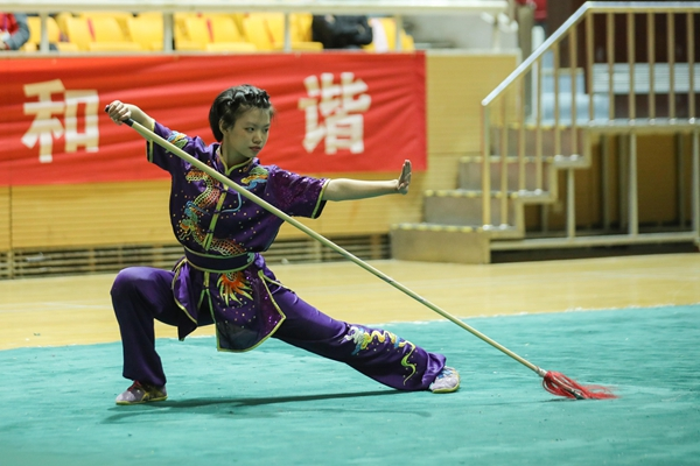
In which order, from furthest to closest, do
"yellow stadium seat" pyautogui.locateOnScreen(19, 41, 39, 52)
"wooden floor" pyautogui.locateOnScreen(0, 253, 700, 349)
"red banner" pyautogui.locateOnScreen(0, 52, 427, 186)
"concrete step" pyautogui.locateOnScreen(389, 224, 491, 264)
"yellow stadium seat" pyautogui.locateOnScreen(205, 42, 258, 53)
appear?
"yellow stadium seat" pyautogui.locateOnScreen(205, 42, 258, 53), "concrete step" pyautogui.locateOnScreen(389, 224, 491, 264), "yellow stadium seat" pyautogui.locateOnScreen(19, 41, 39, 52), "red banner" pyautogui.locateOnScreen(0, 52, 427, 186), "wooden floor" pyautogui.locateOnScreen(0, 253, 700, 349)

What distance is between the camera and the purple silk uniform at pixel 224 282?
429cm

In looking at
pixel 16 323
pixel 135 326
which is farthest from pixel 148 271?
pixel 16 323

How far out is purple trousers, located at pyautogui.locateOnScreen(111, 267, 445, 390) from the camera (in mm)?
4266

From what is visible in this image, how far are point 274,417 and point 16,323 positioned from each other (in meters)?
3.07

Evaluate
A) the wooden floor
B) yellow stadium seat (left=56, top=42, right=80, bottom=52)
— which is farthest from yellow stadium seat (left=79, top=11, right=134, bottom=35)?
the wooden floor

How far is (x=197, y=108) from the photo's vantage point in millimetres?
9320

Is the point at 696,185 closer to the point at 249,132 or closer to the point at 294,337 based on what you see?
the point at 294,337

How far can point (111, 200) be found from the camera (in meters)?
9.23

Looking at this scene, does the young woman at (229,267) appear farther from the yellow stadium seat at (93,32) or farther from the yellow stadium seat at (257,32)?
the yellow stadium seat at (257,32)

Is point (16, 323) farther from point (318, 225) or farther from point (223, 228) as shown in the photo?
point (318, 225)

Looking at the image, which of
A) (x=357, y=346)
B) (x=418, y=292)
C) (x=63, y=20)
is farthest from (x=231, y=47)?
(x=357, y=346)

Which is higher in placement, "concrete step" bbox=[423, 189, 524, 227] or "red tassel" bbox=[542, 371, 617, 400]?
"concrete step" bbox=[423, 189, 524, 227]

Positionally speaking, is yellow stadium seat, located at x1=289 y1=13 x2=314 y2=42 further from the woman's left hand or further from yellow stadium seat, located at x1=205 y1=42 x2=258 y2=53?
the woman's left hand

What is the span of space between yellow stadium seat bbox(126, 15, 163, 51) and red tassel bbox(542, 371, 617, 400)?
6461 mm
